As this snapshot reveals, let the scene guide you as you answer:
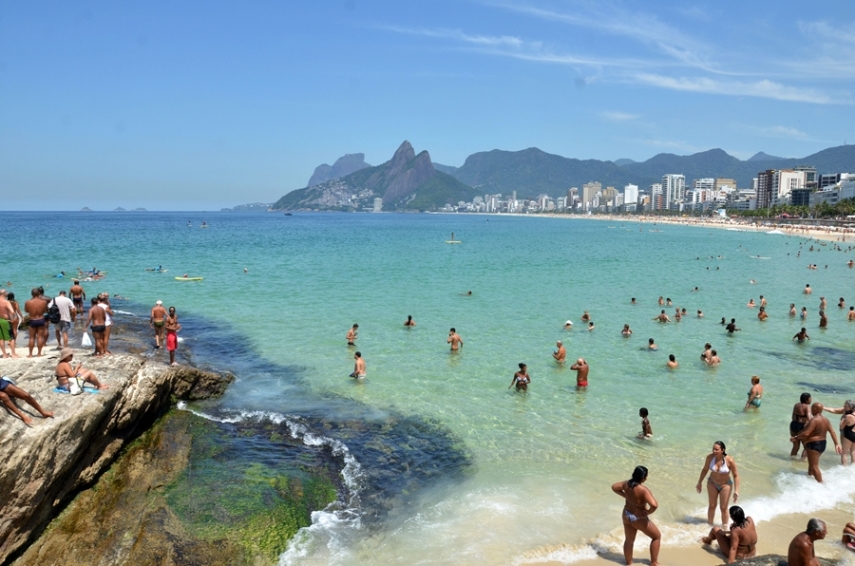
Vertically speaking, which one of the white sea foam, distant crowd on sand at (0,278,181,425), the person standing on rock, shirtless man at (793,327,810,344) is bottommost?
the white sea foam

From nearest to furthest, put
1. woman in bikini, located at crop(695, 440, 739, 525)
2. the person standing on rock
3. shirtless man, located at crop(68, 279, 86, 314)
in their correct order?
1. woman in bikini, located at crop(695, 440, 739, 525)
2. the person standing on rock
3. shirtless man, located at crop(68, 279, 86, 314)

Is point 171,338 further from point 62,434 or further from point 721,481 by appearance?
point 721,481

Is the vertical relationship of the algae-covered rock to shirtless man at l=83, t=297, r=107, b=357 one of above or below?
below

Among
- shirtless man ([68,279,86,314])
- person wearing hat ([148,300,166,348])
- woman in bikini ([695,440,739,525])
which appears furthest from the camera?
shirtless man ([68,279,86,314])

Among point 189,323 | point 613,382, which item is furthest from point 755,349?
point 189,323

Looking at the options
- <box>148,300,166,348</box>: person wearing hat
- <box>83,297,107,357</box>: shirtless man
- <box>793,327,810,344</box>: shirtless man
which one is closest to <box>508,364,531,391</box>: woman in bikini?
<box>83,297,107,357</box>: shirtless man

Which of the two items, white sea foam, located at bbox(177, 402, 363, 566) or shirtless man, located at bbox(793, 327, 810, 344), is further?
shirtless man, located at bbox(793, 327, 810, 344)

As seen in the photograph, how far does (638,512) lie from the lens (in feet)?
24.9

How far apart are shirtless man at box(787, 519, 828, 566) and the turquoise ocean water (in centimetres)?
210

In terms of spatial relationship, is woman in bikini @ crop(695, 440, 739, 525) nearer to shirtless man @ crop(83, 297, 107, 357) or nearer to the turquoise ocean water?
the turquoise ocean water

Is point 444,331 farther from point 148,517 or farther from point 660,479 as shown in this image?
point 148,517

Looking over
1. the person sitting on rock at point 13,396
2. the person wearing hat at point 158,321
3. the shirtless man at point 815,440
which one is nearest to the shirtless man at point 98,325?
the person sitting on rock at point 13,396

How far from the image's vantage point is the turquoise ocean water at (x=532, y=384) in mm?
8922

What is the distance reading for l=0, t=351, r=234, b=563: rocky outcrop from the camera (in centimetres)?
727
